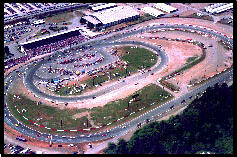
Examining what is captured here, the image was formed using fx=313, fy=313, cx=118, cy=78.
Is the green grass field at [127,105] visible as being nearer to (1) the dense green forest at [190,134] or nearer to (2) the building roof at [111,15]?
(1) the dense green forest at [190,134]

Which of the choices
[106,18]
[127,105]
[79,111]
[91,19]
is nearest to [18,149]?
[79,111]

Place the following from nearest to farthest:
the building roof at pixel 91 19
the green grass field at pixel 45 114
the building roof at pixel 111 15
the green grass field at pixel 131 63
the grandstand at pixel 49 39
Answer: the green grass field at pixel 45 114, the green grass field at pixel 131 63, the grandstand at pixel 49 39, the building roof at pixel 91 19, the building roof at pixel 111 15

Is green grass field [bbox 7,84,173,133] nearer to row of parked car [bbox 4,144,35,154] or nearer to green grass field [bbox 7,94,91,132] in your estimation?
green grass field [bbox 7,94,91,132]

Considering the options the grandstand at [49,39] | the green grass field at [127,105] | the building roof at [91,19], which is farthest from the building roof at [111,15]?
the green grass field at [127,105]

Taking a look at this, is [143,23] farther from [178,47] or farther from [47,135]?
[47,135]

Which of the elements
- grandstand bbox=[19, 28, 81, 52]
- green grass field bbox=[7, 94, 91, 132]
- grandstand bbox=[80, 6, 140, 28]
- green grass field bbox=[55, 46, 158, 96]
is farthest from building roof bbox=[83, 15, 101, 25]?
green grass field bbox=[7, 94, 91, 132]
